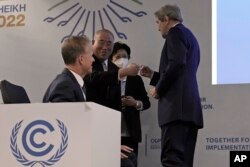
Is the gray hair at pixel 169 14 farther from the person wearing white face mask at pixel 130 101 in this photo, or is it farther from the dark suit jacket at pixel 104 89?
the person wearing white face mask at pixel 130 101

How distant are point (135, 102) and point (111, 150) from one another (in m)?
2.30

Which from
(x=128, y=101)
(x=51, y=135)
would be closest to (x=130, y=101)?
(x=128, y=101)

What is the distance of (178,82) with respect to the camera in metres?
3.37

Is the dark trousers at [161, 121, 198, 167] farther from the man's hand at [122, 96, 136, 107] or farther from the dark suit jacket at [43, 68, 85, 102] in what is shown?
the dark suit jacket at [43, 68, 85, 102]

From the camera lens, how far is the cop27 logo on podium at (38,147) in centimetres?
172

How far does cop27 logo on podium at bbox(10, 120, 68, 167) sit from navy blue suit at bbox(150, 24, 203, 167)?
165 centimetres

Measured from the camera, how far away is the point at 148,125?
472cm

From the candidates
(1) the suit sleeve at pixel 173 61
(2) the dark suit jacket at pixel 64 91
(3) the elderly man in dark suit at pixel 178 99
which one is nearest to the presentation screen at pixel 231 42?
(3) the elderly man in dark suit at pixel 178 99

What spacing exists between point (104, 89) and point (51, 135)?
1.77 metres

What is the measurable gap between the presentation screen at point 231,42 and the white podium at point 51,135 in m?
2.84

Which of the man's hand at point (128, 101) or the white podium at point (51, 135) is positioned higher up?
the man's hand at point (128, 101)

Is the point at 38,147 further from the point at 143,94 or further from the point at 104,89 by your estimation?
the point at 143,94

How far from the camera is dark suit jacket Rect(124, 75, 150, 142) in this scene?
4121 mm

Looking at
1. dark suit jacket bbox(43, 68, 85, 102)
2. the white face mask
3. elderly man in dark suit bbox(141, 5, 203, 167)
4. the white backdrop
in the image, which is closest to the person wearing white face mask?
the white face mask
